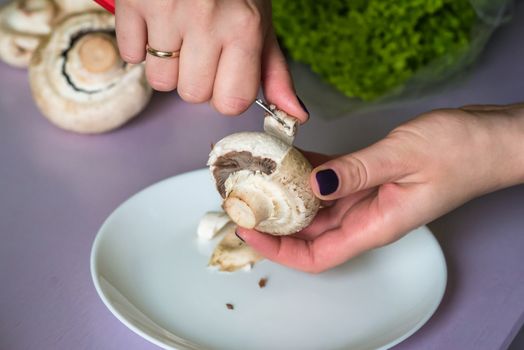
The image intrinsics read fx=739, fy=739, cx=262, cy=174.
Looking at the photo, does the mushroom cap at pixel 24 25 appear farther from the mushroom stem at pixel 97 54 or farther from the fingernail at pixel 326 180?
the fingernail at pixel 326 180

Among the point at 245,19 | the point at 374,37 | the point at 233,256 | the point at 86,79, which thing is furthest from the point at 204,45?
the point at 374,37

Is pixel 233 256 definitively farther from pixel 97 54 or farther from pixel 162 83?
pixel 97 54

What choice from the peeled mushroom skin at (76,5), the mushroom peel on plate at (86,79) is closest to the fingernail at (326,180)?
the mushroom peel on plate at (86,79)

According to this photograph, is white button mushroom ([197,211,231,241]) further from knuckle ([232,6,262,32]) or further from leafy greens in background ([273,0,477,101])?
leafy greens in background ([273,0,477,101])

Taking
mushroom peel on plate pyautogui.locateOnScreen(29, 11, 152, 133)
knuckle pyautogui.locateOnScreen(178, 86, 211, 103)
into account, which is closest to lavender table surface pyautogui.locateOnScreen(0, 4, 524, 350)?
mushroom peel on plate pyautogui.locateOnScreen(29, 11, 152, 133)

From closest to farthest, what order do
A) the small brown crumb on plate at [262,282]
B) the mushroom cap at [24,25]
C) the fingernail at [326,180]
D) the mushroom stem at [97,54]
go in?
the fingernail at [326,180], the small brown crumb on plate at [262,282], the mushroom stem at [97,54], the mushroom cap at [24,25]

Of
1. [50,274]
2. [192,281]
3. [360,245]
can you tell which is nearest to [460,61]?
[360,245]
